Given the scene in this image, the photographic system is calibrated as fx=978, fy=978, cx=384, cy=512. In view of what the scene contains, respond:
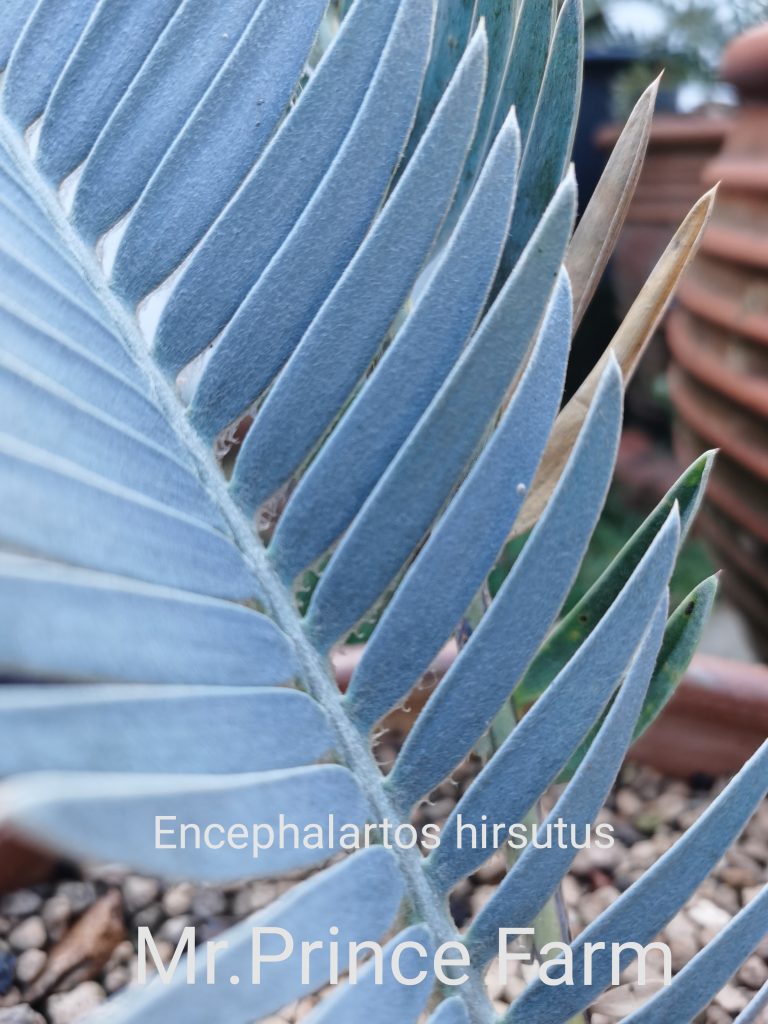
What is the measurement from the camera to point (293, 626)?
0.98 ft

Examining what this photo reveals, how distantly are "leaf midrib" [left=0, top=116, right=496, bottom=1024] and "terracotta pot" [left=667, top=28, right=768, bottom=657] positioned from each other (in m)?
0.69

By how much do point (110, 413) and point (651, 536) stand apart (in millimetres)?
228

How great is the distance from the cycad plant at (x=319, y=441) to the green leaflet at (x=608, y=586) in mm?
108

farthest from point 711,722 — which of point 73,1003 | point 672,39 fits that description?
point 672,39

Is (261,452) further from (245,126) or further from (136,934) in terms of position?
(136,934)

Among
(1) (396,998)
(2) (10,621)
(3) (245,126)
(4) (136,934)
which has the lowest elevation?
(4) (136,934)

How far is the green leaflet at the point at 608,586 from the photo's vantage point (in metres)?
0.40

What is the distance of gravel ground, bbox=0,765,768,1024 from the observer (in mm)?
636

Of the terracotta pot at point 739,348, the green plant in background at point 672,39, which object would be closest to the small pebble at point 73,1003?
the terracotta pot at point 739,348

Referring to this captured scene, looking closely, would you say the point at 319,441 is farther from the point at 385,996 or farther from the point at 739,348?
the point at 739,348

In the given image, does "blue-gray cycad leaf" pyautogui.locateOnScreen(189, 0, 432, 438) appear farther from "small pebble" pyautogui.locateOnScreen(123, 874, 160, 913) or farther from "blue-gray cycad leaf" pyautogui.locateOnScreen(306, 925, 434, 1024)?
"small pebble" pyautogui.locateOnScreen(123, 874, 160, 913)

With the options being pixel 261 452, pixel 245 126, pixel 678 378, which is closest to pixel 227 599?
pixel 261 452

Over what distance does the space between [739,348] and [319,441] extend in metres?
0.74

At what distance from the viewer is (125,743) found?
0.21 meters
